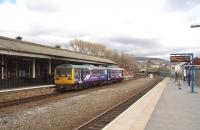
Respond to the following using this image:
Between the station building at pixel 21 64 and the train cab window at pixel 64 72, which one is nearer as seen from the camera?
the station building at pixel 21 64

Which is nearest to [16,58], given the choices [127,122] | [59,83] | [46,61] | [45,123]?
[59,83]

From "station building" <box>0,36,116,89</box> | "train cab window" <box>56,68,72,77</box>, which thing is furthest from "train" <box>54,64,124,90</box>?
"station building" <box>0,36,116,89</box>

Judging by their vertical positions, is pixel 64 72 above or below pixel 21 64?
below

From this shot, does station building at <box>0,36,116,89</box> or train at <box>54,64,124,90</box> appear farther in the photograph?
train at <box>54,64,124,90</box>

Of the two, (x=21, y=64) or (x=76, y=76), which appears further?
(x=76, y=76)

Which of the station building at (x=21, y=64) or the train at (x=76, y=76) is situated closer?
the station building at (x=21, y=64)

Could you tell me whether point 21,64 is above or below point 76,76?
above

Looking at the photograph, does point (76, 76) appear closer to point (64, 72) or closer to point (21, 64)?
point (64, 72)

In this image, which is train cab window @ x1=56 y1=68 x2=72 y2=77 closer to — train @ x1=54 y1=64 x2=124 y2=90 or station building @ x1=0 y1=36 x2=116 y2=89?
train @ x1=54 y1=64 x2=124 y2=90

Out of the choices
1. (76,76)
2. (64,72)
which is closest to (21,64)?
(64,72)

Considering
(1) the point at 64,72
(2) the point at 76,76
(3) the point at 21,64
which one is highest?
(3) the point at 21,64

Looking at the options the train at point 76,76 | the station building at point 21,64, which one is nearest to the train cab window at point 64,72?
the train at point 76,76

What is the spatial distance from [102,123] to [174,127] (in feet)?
10.9

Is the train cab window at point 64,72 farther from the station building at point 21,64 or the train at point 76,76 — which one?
the station building at point 21,64
